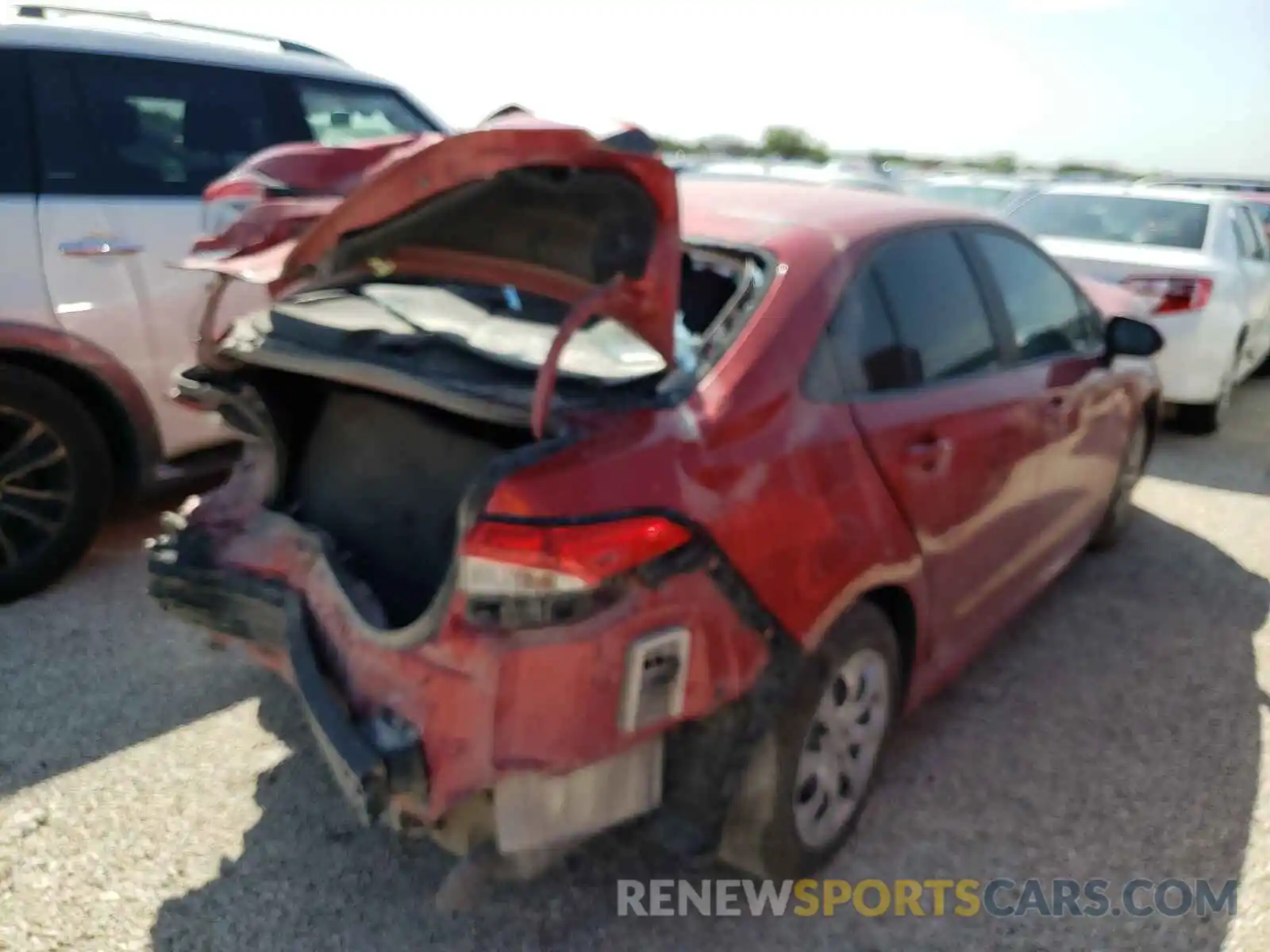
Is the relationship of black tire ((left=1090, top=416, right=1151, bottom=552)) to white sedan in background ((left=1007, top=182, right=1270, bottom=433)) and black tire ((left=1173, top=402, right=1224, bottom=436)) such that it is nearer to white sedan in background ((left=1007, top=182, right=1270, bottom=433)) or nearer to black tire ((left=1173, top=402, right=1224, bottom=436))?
white sedan in background ((left=1007, top=182, right=1270, bottom=433))

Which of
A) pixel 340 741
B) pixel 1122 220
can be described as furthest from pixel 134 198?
pixel 1122 220

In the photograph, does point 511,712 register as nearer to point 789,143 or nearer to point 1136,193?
point 1136,193

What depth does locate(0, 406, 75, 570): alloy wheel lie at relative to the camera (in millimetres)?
3709

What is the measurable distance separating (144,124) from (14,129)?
20.3 inches

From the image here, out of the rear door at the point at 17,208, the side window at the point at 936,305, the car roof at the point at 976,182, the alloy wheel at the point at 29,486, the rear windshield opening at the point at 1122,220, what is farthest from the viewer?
the car roof at the point at 976,182

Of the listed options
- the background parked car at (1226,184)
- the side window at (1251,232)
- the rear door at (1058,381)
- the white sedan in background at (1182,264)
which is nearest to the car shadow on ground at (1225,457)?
the white sedan in background at (1182,264)

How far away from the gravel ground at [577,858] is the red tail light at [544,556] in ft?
3.30

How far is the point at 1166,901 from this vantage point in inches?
104

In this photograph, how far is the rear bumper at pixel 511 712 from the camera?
6.35 feet

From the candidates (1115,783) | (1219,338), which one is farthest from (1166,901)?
(1219,338)

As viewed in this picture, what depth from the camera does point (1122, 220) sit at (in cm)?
716

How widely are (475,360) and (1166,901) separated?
7.35 feet

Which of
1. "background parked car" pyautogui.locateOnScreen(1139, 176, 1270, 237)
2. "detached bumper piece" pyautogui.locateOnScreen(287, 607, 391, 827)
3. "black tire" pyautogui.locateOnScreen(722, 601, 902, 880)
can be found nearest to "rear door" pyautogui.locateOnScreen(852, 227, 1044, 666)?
"black tire" pyautogui.locateOnScreen(722, 601, 902, 880)

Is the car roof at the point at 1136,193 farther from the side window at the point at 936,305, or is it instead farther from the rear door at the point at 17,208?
the rear door at the point at 17,208
